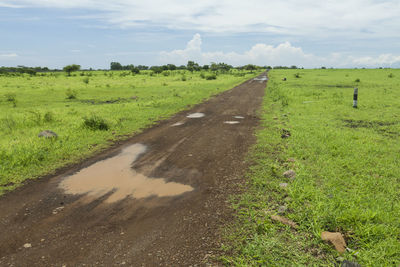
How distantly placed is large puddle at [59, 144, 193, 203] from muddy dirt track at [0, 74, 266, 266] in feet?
0.07

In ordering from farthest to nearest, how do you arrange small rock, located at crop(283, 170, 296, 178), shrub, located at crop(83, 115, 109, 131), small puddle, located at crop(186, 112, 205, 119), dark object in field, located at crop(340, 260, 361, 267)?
small puddle, located at crop(186, 112, 205, 119) < shrub, located at crop(83, 115, 109, 131) < small rock, located at crop(283, 170, 296, 178) < dark object in field, located at crop(340, 260, 361, 267)

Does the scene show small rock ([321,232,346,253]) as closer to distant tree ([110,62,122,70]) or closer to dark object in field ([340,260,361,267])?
dark object in field ([340,260,361,267])

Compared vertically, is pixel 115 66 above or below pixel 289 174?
above

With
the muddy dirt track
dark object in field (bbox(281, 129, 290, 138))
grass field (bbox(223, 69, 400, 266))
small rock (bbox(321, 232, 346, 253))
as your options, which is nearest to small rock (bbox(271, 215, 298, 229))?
grass field (bbox(223, 69, 400, 266))

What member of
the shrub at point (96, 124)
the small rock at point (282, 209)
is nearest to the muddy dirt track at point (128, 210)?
the small rock at point (282, 209)

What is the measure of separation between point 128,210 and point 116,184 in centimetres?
127

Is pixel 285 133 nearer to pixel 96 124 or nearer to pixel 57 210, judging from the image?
pixel 57 210

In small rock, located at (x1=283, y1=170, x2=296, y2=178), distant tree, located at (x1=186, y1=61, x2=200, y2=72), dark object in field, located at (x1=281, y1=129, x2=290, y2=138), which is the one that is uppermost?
distant tree, located at (x1=186, y1=61, x2=200, y2=72)

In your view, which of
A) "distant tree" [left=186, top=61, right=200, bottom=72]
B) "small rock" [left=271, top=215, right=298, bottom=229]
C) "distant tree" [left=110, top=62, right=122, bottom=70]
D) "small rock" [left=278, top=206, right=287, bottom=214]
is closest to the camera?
"small rock" [left=271, top=215, right=298, bottom=229]

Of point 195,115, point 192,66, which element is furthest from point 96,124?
point 192,66

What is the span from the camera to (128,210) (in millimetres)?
4449

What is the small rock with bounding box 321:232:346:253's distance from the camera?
3.39 m

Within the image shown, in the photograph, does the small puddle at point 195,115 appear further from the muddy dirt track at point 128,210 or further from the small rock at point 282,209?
the small rock at point 282,209

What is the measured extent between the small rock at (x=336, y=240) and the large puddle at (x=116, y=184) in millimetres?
2687
